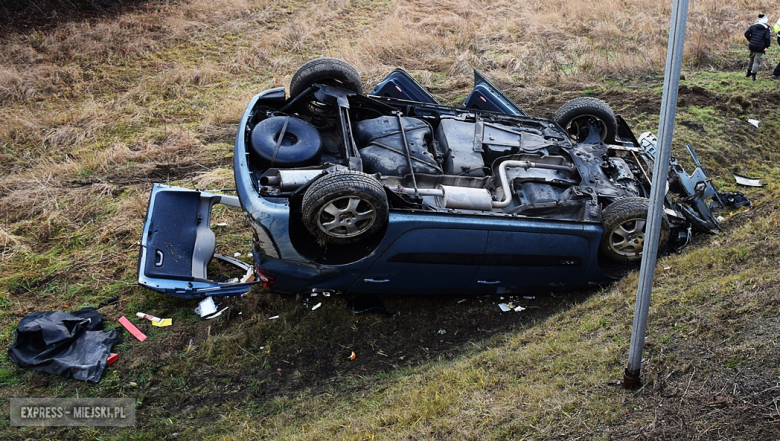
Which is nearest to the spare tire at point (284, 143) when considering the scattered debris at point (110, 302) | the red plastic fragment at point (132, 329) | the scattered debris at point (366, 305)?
the scattered debris at point (366, 305)

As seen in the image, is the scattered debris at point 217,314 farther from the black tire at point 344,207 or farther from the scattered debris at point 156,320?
the black tire at point 344,207

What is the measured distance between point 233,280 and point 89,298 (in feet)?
4.50

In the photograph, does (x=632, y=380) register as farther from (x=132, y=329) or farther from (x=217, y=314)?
(x=132, y=329)

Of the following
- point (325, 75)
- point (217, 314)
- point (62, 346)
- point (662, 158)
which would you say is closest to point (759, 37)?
Result: point (325, 75)

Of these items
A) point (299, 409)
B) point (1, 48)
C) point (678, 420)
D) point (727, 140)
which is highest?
point (1, 48)

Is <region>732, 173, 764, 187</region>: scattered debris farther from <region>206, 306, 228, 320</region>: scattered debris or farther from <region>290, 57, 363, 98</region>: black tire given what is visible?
<region>206, 306, 228, 320</region>: scattered debris

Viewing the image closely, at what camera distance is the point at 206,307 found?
5609 millimetres

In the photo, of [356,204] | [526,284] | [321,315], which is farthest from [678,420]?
[321,315]

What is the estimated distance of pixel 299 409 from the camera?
4477 mm

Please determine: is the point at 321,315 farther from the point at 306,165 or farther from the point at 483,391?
the point at 483,391

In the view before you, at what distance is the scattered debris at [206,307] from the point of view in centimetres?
556

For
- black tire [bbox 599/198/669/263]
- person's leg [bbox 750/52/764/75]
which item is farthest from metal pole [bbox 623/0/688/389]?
person's leg [bbox 750/52/764/75]

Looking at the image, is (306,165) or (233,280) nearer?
(306,165)

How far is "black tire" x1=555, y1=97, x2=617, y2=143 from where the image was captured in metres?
6.82
